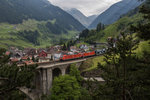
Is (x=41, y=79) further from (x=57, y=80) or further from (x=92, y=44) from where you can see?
(x=92, y=44)

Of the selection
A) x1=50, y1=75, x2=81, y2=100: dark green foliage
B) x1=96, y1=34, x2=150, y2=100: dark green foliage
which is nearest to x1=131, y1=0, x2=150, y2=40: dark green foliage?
x1=96, y1=34, x2=150, y2=100: dark green foliage

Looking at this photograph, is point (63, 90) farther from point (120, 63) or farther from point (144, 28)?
point (144, 28)

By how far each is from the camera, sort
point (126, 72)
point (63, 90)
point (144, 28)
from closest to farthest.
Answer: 1. point (144, 28)
2. point (126, 72)
3. point (63, 90)

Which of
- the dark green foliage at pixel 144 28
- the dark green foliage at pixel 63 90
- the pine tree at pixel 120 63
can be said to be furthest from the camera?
the dark green foliage at pixel 63 90

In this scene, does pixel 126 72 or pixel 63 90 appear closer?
pixel 126 72

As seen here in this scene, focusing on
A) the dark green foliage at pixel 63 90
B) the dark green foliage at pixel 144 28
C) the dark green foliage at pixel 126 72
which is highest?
the dark green foliage at pixel 144 28

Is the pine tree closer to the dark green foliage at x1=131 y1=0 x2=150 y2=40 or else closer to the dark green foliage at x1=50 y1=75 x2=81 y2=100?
the dark green foliage at x1=131 y1=0 x2=150 y2=40

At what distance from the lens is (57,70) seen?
44844mm

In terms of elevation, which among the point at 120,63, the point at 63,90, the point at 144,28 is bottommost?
the point at 63,90

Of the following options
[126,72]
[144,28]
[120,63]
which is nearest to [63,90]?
[126,72]

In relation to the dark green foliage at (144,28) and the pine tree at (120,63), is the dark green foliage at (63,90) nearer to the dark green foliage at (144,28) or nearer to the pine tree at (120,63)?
the pine tree at (120,63)

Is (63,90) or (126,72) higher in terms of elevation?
(126,72)

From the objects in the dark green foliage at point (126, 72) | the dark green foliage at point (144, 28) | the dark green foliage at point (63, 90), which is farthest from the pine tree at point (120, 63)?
the dark green foliage at point (63, 90)

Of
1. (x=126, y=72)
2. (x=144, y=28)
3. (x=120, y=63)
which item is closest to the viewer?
(x=144, y=28)
